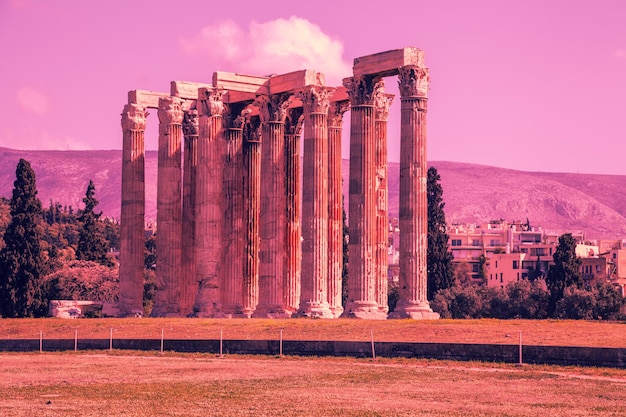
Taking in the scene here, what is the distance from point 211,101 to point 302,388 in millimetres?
46762

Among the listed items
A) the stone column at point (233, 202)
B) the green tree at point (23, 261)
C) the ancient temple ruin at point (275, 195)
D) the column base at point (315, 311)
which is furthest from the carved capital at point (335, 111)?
the green tree at point (23, 261)

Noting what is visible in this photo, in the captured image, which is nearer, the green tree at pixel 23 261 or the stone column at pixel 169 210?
the stone column at pixel 169 210

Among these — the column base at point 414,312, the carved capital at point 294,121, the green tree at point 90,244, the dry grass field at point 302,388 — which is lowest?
the dry grass field at point 302,388

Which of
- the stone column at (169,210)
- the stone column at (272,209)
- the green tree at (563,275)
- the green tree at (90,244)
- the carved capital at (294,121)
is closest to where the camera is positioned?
the stone column at (272,209)

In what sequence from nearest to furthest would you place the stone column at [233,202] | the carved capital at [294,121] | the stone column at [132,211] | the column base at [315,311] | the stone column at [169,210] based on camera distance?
the column base at [315,311]
the stone column at [233,202]
the carved capital at [294,121]
the stone column at [169,210]
the stone column at [132,211]

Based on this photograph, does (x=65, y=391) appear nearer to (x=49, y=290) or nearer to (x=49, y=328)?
(x=49, y=328)

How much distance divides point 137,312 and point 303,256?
656 inches

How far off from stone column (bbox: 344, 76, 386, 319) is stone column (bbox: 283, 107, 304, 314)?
771 centimetres

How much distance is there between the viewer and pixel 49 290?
11975cm

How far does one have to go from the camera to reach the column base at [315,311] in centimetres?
8172

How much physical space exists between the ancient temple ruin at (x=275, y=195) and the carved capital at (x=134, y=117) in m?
0.07

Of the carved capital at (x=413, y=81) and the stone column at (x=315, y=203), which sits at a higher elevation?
the carved capital at (x=413, y=81)

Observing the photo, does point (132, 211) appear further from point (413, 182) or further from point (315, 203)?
point (413, 182)

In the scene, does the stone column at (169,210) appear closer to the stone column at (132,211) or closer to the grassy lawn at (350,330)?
the stone column at (132,211)
